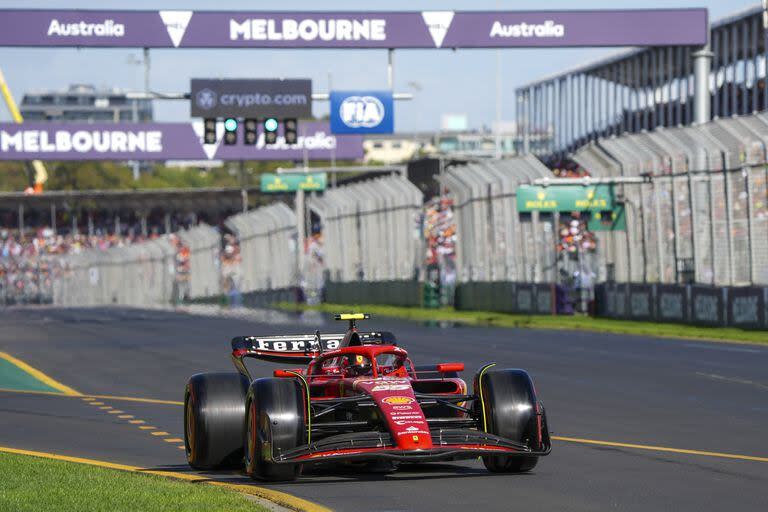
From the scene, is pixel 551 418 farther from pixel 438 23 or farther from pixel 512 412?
pixel 438 23

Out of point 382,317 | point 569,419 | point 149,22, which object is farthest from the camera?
point 382,317

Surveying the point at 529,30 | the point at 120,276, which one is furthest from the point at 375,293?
the point at 120,276

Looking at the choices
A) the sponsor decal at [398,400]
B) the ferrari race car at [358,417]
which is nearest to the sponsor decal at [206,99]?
the ferrari race car at [358,417]

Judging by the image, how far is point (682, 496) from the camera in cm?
1059

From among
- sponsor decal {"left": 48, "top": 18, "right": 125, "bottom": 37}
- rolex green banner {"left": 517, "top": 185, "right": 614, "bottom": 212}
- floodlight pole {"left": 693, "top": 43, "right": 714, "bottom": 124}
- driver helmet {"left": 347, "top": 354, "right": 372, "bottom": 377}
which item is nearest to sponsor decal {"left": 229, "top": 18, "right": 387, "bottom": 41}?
sponsor decal {"left": 48, "top": 18, "right": 125, "bottom": 37}

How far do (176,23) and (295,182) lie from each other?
31647mm

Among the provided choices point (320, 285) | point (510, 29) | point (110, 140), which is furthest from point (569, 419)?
point (320, 285)

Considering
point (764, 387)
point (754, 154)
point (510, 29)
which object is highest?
point (510, 29)

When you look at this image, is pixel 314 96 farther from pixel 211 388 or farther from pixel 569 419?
pixel 211 388

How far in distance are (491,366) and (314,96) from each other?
3055cm

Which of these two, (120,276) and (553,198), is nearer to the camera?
(553,198)

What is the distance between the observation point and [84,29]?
39.0 meters

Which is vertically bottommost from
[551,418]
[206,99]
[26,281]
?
[551,418]

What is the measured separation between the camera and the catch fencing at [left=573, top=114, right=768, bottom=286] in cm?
3192
